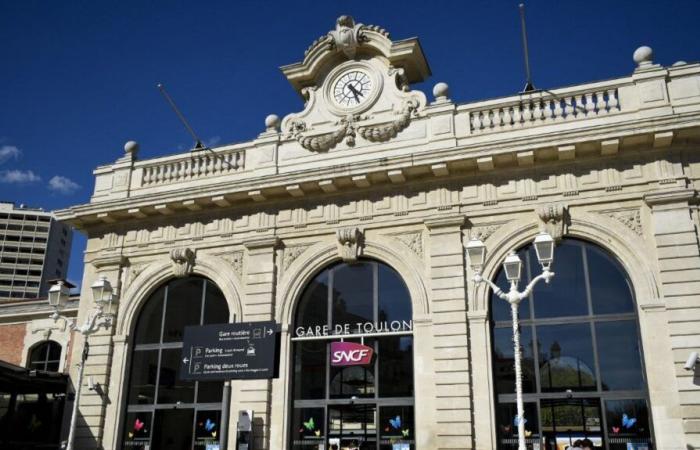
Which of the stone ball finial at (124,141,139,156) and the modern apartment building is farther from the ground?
the modern apartment building

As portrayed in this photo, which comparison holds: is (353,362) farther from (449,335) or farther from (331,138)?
(331,138)

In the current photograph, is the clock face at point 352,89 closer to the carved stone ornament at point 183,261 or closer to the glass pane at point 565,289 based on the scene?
the carved stone ornament at point 183,261

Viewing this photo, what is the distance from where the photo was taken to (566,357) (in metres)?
14.1

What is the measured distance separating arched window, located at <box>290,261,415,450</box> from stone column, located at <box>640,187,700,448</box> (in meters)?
5.09

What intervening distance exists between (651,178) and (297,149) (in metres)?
8.73

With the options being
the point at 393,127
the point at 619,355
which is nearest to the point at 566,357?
the point at 619,355

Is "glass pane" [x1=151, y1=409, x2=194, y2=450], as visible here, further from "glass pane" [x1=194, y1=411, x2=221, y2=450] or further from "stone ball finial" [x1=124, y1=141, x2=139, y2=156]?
"stone ball finial" [x1=124, y1=141, x2=139, y2=156]

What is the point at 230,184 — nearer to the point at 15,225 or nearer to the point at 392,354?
the point at 392,354

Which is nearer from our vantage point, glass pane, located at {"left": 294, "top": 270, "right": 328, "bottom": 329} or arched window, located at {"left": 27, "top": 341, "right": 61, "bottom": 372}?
glass pane, located at {"left": 294, "top": 270, "right": 328, "bottom": 329}

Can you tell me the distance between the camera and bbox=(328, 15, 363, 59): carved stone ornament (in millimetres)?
17969

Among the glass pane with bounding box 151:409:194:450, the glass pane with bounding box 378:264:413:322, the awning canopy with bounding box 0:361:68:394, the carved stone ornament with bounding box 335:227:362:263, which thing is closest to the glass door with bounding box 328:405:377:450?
the glass pane with bounding box 378:264:413:322

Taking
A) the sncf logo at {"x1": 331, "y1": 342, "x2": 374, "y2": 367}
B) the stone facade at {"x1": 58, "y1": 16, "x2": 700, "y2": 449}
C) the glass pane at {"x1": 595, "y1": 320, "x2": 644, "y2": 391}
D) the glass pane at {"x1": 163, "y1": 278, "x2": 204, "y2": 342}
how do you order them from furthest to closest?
the glass pane at {"x1": 163, "y1": 278, "x2": 204, "y2": 342} → the sncf logo at {"x1": 331, "y1": 342, "x2": 374, "y2": 367} → the stone facade at {"x1": 58, "y1": 16, "x2": 700, "y2": 449} → the glass pane at {"x1": 595, "y1": 320, "x2": 644, "y2": 391}

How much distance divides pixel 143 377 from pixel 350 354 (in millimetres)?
6040

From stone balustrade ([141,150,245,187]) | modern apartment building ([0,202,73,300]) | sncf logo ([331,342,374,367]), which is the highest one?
modern apartment building ([0,202,73,300])
